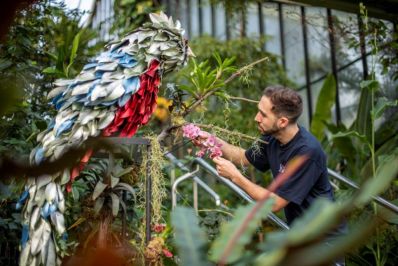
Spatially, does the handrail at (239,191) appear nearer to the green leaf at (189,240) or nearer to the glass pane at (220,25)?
the green leaf at (189,240)

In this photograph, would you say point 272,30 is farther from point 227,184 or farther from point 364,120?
point 227,184

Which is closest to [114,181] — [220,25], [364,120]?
[364,120]

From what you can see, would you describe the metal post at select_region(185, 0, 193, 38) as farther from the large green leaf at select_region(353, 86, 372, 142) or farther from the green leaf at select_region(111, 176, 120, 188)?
the green leaf at select_region(111, 176, 120, 188)

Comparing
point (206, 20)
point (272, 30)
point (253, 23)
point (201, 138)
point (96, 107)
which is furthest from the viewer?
point (206, 20)

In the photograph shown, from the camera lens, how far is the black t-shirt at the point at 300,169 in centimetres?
217

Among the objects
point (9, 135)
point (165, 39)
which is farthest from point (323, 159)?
point (9, 135)

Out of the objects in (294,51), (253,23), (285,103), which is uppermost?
(253,23)

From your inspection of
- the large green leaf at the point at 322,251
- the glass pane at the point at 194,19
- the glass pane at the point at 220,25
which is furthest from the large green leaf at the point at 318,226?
the glass pane at the point at 194,19

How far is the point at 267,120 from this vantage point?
2.40 metres

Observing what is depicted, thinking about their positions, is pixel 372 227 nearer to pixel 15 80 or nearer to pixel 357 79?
pixel 15 80

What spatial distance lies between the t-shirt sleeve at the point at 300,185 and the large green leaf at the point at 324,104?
298cm

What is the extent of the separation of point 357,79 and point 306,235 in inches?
233

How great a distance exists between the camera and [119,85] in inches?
69.9

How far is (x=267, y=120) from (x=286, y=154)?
0.20 meters
